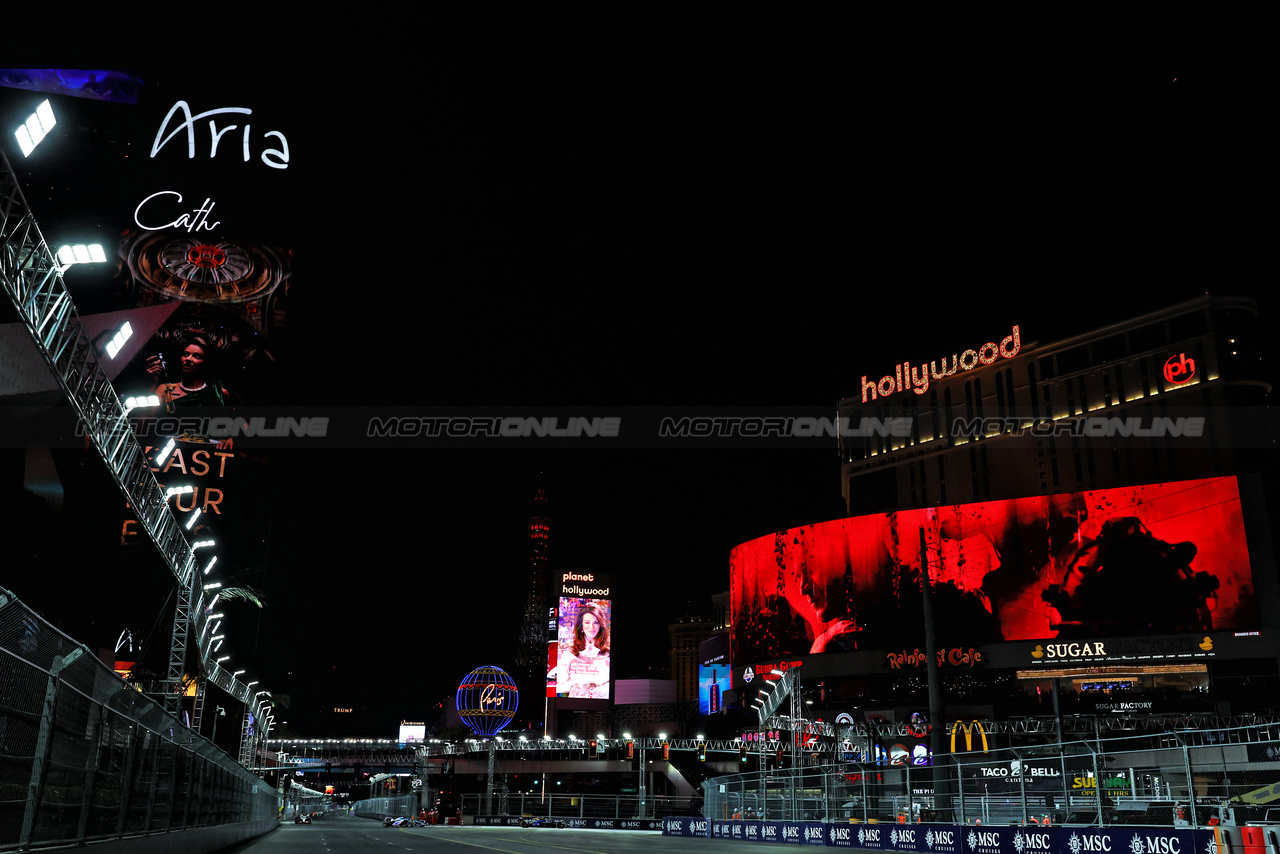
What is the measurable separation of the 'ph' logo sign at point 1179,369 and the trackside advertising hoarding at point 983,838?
62.8m

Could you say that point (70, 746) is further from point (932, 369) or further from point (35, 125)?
point (932, 369)

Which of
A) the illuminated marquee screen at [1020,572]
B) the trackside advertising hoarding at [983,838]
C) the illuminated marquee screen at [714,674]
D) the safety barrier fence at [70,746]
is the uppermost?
the illuminated marquee screen at [1020,572]

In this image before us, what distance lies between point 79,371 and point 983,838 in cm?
2189

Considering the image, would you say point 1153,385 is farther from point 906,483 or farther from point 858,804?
point 858,804

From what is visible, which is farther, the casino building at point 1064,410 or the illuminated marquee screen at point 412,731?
the illuminated marquee screen at point 412,731

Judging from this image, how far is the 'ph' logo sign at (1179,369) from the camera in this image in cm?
7744

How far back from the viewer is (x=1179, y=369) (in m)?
78.4

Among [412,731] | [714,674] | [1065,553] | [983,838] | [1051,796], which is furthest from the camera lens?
[412,731]

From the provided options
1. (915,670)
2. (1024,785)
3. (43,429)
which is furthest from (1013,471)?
(43,429)
